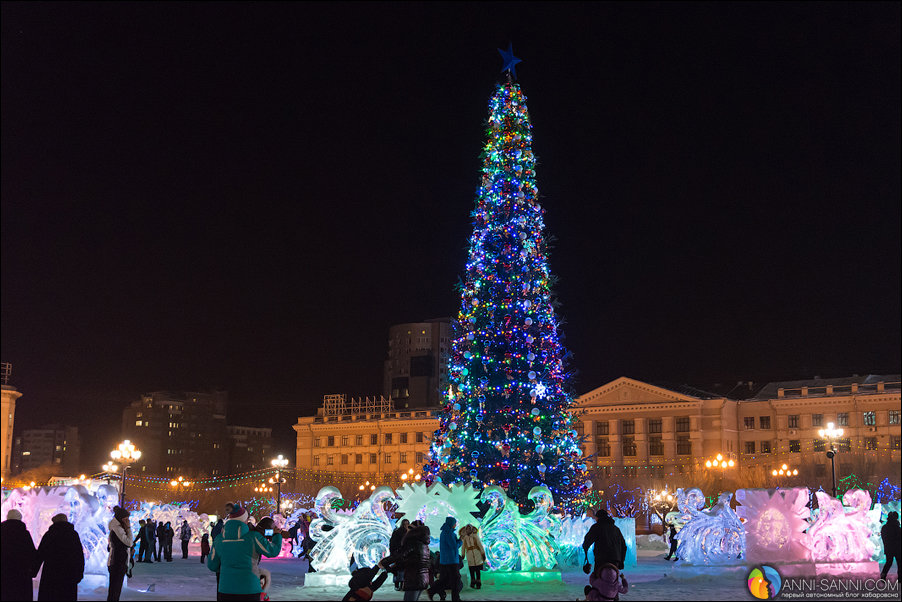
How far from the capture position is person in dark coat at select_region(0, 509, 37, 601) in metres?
8.70

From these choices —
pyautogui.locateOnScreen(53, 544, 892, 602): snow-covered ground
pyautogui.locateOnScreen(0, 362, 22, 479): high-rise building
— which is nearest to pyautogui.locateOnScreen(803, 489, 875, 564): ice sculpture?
pyautogui.locateOnScreen(53, 544, 892, 602): snow-covered ground

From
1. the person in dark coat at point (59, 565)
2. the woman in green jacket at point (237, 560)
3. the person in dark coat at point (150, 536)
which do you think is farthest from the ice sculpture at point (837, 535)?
the person in dark coat at point (150, 536)

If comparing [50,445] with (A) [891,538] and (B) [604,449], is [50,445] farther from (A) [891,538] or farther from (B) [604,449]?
(A) [891,538]

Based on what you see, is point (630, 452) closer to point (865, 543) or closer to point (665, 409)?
point (665, 409)

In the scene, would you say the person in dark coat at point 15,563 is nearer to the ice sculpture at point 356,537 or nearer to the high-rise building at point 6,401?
the ice sculpture at point 356,537

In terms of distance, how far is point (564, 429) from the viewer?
2041cm

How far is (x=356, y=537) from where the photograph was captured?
16203 millimetres

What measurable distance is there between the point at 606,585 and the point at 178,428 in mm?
140892

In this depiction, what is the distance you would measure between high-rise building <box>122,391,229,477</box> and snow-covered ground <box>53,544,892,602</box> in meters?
124

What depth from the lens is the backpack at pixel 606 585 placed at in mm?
9375

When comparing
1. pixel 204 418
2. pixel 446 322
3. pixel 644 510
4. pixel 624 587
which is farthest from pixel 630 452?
pixel 204 418

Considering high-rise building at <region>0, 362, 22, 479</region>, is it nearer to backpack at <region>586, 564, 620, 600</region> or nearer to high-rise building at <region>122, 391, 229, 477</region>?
backpack at <region>586, 564, 620, 600</region>

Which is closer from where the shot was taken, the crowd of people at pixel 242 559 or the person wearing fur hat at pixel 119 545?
the crowd of people at pixel 242 559

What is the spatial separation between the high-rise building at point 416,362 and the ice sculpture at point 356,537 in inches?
3422
